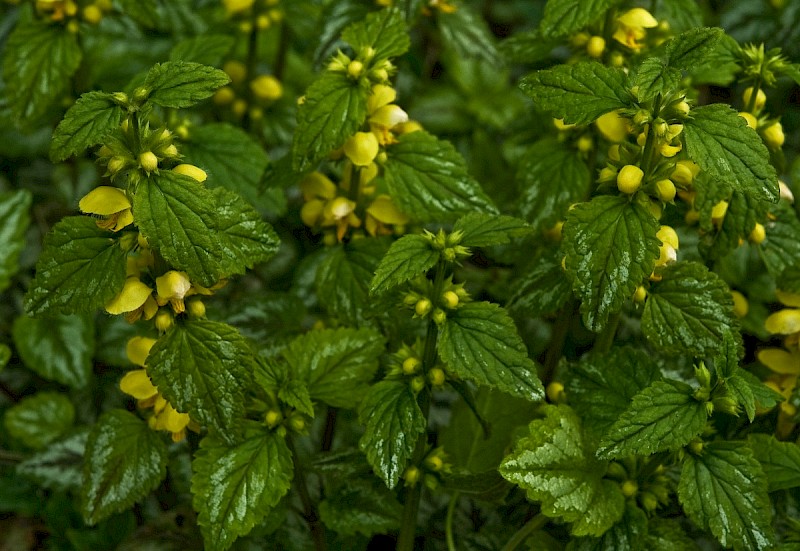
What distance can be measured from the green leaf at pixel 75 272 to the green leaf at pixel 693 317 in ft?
2.70

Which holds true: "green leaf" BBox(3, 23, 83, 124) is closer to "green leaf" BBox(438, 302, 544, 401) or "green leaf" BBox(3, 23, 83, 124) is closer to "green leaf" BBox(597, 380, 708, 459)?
"green leaf" BBox(438, 302, 544, 401)

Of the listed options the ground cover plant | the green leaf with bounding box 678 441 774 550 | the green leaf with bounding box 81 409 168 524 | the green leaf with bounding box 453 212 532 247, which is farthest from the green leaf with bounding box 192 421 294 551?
the green leaf with bounding box 678 441 774 550

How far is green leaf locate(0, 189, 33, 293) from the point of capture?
182 centimetres

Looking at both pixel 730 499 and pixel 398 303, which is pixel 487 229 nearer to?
pixel 398 303

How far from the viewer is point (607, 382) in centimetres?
145

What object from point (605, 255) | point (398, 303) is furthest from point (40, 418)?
point (605, 255)

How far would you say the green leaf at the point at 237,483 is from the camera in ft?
4.12

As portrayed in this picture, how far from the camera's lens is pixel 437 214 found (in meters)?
1.51

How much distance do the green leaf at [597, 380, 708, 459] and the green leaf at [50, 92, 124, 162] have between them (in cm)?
81

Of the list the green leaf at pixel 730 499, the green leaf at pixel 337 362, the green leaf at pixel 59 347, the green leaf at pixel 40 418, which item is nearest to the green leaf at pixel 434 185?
the green leaf at pixel 337 362

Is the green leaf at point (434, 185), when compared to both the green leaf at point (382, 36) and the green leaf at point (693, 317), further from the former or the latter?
the green leaf at point (693, 317)

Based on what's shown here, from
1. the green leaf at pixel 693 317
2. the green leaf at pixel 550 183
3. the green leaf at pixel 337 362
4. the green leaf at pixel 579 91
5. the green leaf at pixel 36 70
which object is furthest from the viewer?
the green leaf at pixel 36 70

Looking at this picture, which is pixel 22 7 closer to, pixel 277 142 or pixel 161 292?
pixel 277 142

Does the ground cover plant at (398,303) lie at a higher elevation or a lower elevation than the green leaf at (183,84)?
lower
